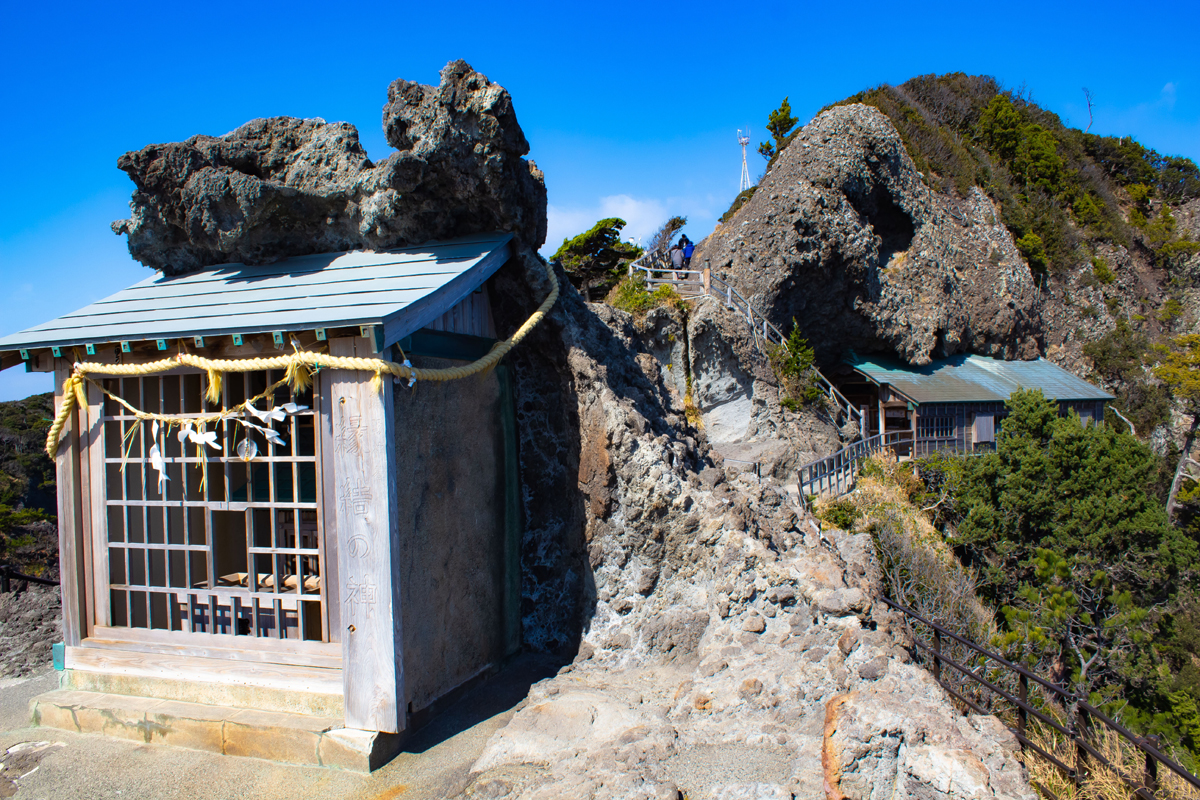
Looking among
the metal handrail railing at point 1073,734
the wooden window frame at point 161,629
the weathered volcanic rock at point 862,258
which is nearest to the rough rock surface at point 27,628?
the wooden window frame at point 161,629

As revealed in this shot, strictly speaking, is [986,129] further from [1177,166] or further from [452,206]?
[452,206]

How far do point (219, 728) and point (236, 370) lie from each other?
2.51 meters

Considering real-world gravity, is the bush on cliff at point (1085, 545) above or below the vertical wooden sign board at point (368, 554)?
below

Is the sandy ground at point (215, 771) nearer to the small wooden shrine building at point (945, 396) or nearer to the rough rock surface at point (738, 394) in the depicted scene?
the rough rock surface at point (738, 394)

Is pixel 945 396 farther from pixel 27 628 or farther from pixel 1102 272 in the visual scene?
pixel 27 628

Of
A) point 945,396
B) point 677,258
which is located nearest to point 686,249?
point 677,258

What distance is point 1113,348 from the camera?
29.2 metres

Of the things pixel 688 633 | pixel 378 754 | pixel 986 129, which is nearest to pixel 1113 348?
pixel 986 129

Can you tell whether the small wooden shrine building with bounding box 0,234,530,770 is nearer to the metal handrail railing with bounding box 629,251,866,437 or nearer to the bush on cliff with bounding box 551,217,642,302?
the metal handrail railing with bounding box 629,251,866,437

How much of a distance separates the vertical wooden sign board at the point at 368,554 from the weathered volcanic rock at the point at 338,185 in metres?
1.89

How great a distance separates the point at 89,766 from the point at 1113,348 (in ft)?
119

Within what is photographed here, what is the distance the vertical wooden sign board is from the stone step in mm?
168

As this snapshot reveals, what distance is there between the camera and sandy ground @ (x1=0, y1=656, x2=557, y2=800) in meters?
4.13

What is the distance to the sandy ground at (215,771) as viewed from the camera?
413 centimetres
